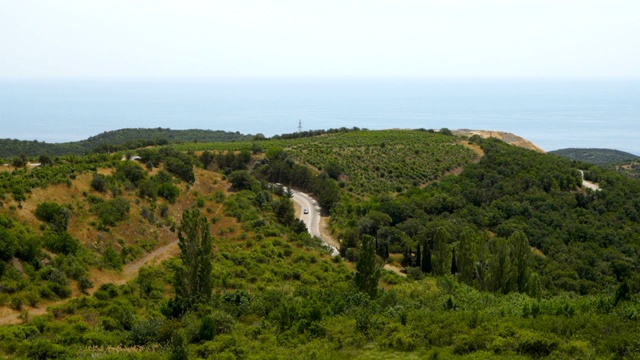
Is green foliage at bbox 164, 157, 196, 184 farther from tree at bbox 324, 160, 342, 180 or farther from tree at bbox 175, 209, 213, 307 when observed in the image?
tree at bbox 175, 209, 213, 307

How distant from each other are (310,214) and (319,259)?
626 inches

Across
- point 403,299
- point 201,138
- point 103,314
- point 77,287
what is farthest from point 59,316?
point 201,138

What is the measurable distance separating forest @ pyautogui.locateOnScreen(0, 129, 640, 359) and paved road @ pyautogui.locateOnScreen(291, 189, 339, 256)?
137 centimetres

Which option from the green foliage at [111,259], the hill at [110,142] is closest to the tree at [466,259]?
the green foliage at [111,259]

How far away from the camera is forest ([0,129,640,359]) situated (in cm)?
1700

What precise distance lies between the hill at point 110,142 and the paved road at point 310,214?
2629cm

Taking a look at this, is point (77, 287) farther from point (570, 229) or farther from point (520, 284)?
point (570, 229)

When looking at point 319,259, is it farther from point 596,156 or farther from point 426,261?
point 596,156

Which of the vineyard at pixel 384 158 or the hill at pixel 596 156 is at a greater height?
the vineyard at pixel 384 158

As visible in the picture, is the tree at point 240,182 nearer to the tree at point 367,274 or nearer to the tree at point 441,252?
the tree at point 441,252

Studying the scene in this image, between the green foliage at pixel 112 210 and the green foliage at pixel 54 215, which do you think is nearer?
the green foliage at pixel 54 215

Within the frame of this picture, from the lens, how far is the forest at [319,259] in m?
17.0

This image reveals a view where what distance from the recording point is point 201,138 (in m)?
111

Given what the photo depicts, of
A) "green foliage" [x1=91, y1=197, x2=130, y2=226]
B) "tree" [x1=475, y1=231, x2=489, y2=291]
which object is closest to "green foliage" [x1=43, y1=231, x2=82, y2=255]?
"green foliage" [x1=91, y1=197, x2=130, y2=226]
